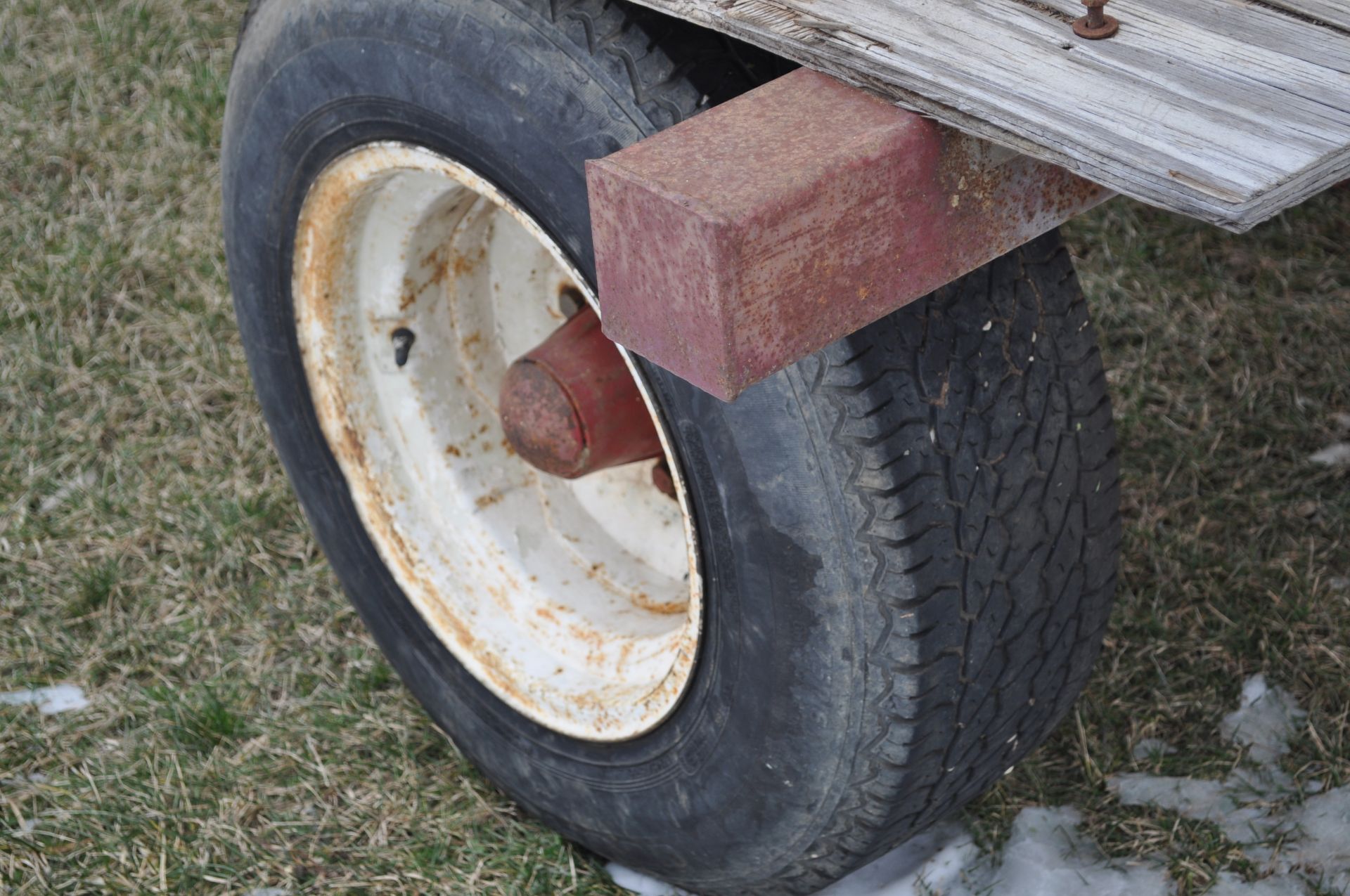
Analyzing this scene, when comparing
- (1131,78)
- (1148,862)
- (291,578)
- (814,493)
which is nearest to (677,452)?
(814,493)

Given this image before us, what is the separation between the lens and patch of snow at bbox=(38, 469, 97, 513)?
259cm

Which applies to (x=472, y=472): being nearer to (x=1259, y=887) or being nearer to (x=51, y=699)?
(x=51, y=699)

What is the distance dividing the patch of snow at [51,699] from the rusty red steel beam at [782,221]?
4.91ft

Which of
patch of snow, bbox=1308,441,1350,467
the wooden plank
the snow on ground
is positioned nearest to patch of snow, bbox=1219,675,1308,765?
the snow on ground

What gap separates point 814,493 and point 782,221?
40 centimetres

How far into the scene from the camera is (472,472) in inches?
78.4

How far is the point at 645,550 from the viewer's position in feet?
6.47

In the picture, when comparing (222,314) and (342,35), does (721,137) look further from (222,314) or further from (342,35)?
(222,314)

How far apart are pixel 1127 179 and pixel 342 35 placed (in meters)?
0.97

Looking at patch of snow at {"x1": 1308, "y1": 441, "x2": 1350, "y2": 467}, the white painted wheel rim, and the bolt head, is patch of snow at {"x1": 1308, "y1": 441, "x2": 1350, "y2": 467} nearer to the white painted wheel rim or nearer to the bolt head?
the white painted wheel rim

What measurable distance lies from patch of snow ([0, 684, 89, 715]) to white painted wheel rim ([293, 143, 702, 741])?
2.12 ft

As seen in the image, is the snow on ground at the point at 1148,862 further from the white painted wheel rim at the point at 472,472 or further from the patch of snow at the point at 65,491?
the patch of snow at the point at 65,491

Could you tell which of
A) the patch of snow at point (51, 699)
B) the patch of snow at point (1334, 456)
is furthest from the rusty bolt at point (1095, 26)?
the patch of snow at point (51, 699)

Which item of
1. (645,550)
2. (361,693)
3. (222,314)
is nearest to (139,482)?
(222,314)
